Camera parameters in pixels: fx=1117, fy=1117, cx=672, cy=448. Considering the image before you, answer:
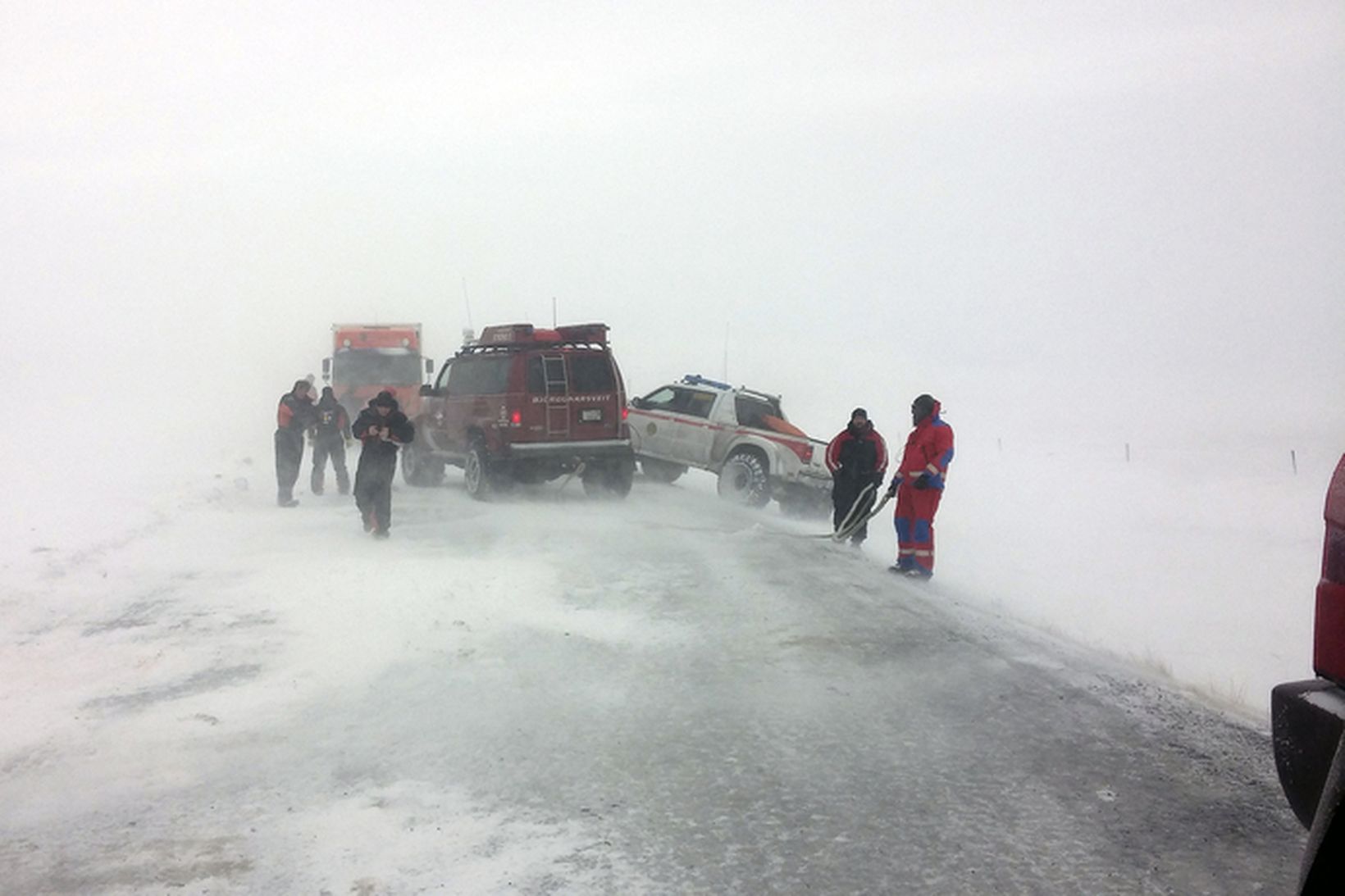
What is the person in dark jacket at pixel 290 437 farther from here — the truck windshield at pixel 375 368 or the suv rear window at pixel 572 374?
the truck windshield at pixel 375 368

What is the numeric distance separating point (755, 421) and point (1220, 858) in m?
13.1

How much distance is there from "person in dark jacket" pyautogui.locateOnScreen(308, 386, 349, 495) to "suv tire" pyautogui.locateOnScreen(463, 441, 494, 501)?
1.99 meters

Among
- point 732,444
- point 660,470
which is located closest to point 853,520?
point 732,444

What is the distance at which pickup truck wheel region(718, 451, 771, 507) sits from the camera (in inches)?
650

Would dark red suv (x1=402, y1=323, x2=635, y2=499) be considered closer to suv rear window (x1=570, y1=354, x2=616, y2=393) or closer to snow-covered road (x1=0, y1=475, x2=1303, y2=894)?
suv rear window (x1=570, y1=354, x2=616, y2=393)

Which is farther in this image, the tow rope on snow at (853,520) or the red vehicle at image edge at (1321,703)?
the tow rope on snow at (853,520)

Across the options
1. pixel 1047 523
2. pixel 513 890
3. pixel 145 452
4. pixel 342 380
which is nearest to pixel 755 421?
pixel 1047 523

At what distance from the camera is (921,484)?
11.0 metres

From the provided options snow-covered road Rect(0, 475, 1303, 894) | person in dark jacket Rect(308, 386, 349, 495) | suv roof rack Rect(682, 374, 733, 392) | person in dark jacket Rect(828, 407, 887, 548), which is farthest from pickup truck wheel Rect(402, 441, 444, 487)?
snow-covered road Rect(0, 475, 1303, 894)

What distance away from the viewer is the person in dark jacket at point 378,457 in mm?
11867

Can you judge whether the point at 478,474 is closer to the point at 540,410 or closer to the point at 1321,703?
the point at 540,410

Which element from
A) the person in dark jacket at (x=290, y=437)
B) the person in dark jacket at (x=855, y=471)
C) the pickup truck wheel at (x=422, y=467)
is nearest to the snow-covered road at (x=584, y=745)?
the person in dark jacket at (x=855, y=471)

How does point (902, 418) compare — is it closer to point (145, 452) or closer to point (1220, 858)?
point (145, 452)

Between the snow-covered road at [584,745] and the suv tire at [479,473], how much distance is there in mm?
5433
